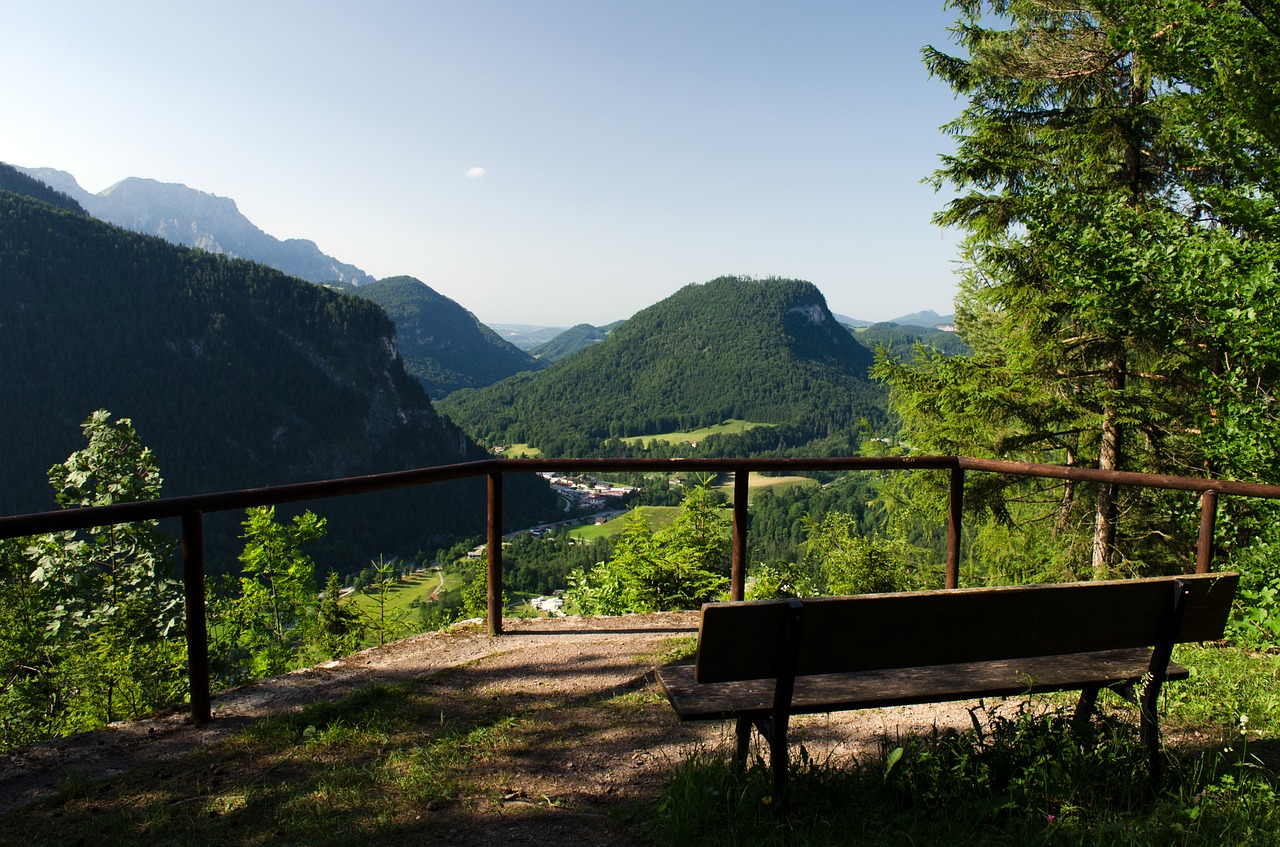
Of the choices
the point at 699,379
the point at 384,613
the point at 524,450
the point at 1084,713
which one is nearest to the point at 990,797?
the point at 1084,713

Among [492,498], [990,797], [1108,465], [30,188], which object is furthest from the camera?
[30,188]

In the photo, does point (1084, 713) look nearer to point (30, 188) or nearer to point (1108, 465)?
point (1108, 465)

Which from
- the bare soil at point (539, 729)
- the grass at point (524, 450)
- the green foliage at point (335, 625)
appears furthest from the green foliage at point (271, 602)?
the grass at point (524, 450)

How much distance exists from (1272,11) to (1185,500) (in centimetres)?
331

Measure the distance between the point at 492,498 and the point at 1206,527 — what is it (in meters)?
3.56

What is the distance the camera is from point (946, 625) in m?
2.11

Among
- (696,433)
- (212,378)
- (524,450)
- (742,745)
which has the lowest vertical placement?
(524,450)

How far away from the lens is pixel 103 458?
16.6ft

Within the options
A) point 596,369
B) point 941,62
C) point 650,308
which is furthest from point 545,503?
point 941,62

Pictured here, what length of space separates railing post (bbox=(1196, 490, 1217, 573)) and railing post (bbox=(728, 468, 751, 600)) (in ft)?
7.28

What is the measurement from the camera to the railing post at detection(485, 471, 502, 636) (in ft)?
12.9

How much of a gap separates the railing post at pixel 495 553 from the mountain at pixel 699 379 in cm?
10726

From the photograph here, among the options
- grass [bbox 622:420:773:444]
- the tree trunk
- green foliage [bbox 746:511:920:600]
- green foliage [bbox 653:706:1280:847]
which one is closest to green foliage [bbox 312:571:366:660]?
green foliage [bbox 746:511:920:600]

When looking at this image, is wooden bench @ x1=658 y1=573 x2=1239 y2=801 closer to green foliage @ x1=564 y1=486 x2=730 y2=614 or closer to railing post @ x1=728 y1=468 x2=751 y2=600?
railing post @ x1=728 y1=468 x2=751 y2=600
